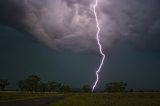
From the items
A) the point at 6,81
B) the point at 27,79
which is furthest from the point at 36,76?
the point at 6,81

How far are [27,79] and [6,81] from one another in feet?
38.8

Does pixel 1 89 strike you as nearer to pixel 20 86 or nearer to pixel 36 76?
pixel 20 86

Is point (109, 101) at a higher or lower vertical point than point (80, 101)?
lower

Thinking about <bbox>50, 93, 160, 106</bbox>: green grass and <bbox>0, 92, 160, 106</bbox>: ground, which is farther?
<bbox>0, 92, 160, 106</bbox>: ground

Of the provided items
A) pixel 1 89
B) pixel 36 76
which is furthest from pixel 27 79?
pixel 1 89

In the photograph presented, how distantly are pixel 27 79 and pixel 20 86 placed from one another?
8.35 meters

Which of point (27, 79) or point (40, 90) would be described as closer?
point (27, 79)

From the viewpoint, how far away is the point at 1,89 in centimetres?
17650

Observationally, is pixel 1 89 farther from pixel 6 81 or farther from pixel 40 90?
pixel 40 90

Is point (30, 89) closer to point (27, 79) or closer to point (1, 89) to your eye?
point (27, 79)

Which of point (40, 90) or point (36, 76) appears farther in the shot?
point (40, 90)

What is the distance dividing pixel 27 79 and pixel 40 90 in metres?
25.3

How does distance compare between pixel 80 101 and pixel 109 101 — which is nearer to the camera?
pixel 109 101

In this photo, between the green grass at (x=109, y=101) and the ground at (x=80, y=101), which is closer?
the green grass at (x=109, y=101)
